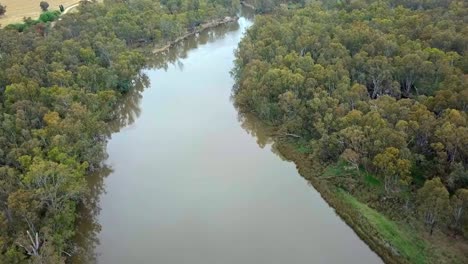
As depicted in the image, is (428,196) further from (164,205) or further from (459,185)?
Result: (164,205)

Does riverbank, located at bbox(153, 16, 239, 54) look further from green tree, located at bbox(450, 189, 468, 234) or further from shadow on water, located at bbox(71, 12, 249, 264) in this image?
green tree, located at bbox(450, 189, 468, 234)

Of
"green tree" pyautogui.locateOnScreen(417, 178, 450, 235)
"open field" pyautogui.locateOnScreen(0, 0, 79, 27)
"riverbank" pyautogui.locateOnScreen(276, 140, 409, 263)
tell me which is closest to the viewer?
"green tree" pyautogui.locateOnScreen(417, 178, 450, 235)

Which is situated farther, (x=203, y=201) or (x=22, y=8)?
(x=22, y=8)

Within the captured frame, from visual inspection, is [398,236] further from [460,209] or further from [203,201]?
[203,201]

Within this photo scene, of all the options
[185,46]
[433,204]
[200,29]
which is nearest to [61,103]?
[185,46]

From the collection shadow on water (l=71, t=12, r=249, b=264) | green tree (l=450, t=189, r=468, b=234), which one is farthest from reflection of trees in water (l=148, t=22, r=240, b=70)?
green tree (l=450, t=189, r=468, b=234)

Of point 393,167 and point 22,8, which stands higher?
point 22,8
